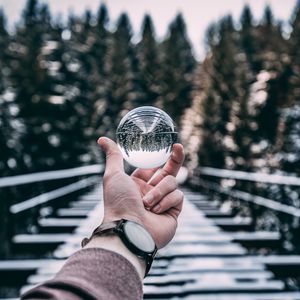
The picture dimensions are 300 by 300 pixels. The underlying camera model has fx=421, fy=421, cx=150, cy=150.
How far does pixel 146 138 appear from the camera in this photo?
1884 mm

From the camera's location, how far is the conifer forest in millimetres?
22672

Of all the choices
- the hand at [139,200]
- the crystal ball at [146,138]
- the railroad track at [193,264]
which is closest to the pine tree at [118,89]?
the railroad track at [193,264]

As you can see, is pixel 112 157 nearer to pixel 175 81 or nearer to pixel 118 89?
pixel 118 89

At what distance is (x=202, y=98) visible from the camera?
36.2 m

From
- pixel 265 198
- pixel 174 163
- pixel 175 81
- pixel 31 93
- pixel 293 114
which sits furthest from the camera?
pixel 175 81

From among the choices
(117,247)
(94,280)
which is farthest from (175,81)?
(94,280)

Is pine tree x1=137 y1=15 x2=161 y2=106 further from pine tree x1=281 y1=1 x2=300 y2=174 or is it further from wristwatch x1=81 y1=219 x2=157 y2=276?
wristwatch x1=81 y1=219 x2=157 y2=276

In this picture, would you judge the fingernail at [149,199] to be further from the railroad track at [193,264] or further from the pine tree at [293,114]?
the pine tree at [293,114]

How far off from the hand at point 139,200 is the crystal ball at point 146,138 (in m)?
0.07

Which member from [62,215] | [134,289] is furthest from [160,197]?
[62,215]

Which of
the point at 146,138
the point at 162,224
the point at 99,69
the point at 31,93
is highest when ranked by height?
the point at 146,138

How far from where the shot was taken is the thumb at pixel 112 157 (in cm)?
178

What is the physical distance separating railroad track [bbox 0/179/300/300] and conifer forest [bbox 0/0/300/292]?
0.56m

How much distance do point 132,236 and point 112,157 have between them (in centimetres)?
52
